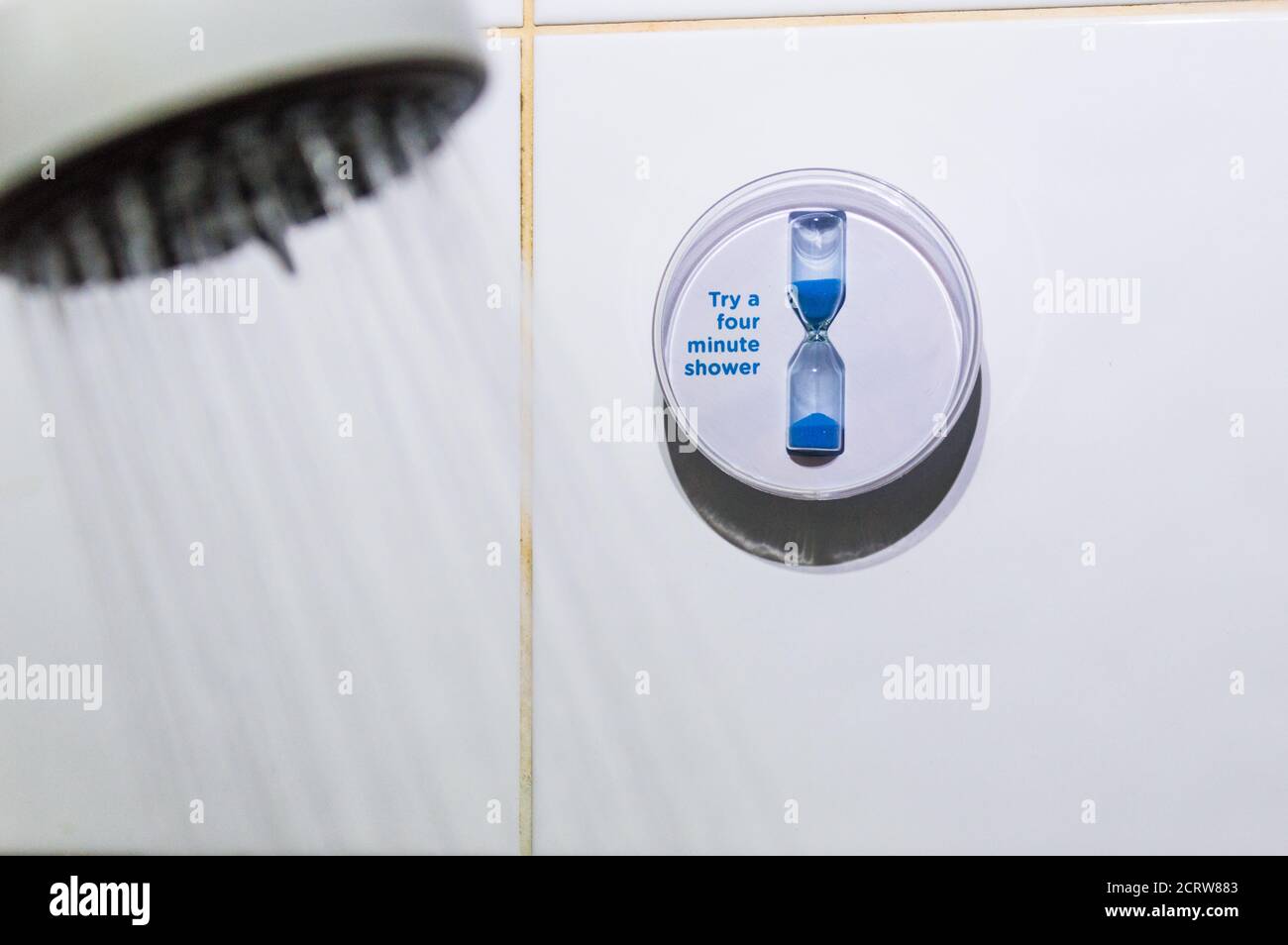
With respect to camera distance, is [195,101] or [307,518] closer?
[195,101]

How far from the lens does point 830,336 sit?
0.44 meters

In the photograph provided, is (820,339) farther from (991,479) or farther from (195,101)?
(195,101)

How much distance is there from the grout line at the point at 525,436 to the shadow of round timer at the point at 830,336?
0.08 metres

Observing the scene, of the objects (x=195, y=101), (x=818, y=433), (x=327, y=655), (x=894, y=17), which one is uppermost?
(x=894, y=17)

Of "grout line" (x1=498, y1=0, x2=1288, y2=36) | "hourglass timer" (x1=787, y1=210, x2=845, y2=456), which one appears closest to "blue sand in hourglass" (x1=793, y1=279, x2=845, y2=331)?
"hourglass timer" (x1=787, y1=210, x2=845, y2=456)

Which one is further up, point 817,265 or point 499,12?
point 499,12

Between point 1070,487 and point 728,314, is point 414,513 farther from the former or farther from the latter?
point 1070,487

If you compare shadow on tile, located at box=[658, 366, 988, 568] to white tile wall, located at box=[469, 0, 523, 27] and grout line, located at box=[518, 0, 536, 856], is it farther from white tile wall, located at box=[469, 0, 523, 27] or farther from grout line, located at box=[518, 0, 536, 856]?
white tile wall, located at box=[469, 0, 523, 27]

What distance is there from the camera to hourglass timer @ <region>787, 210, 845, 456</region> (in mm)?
433

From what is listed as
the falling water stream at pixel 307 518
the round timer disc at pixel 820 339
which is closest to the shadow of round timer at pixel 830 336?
the round timer disc at pixel 820 339

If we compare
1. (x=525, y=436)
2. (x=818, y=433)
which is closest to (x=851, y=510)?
(x=818, y=433)

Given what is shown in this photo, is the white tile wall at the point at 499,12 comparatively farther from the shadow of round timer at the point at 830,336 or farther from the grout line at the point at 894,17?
the shadow of round timer at the point at 830,336

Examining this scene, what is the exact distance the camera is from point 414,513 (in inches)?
18.6

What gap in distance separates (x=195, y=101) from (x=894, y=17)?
0.34m
